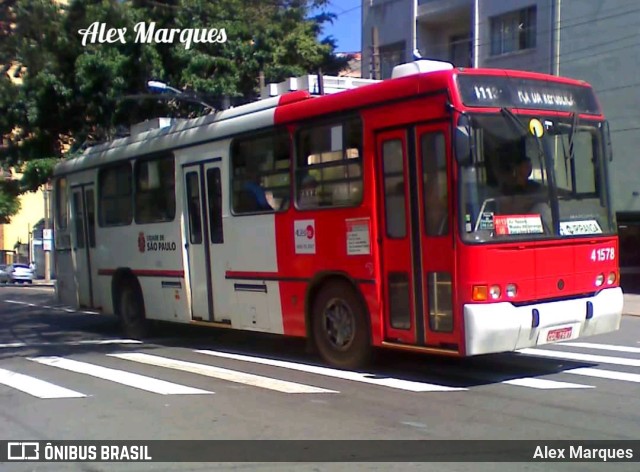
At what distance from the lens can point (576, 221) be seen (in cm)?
945

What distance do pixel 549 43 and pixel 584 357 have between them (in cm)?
1518

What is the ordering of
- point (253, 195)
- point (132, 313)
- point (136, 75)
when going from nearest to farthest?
point (253, 195) → point (132, 313) → point (136, 75)

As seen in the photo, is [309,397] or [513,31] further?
[513,31]

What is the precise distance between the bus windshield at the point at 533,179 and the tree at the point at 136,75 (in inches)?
389

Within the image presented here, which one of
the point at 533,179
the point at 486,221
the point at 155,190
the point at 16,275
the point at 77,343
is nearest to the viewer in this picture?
the point at 486,221

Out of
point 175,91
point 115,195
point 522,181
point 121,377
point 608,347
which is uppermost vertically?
point 175,91

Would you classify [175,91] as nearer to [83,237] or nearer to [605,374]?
[83,237]

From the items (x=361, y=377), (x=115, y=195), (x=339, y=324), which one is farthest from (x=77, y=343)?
(x=361, y=377)

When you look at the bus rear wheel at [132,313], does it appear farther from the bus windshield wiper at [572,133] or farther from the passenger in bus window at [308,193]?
the bus windshield wiper at [572,133]

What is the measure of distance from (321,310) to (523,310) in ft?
9.27

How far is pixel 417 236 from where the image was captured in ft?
30.0

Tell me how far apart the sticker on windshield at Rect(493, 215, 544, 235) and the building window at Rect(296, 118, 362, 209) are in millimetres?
1768

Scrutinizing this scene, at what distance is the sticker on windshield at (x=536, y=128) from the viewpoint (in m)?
9.13

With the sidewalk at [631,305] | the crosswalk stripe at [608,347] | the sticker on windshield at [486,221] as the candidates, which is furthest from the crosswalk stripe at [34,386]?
the sidewalk at [631,305]
